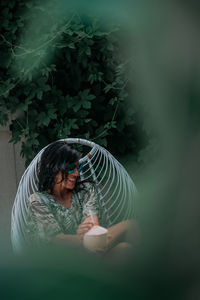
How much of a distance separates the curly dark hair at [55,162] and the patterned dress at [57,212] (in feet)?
0.23

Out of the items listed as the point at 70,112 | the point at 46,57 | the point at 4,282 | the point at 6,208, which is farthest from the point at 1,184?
the point at 4,282

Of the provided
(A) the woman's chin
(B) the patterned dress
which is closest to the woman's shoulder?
(B) the patterned dress

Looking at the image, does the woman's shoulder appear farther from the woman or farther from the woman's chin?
the woman's chin

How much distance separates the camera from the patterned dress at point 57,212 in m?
1.66

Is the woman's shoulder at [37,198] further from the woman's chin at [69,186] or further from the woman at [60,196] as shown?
the woman's chin at [69,186]

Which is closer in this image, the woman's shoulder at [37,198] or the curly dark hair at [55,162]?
the woman's shoulder at [37,198]

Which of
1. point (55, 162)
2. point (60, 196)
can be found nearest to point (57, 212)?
point (60, 196)

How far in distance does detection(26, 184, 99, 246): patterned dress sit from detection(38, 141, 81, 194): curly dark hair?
0.23 feet

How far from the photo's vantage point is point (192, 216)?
0.24 metres

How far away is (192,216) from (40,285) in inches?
4.1

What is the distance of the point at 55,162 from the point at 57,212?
0.71 ft

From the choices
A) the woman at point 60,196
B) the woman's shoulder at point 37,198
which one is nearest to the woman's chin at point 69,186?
the woman at point 60,196

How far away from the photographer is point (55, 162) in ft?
6.13

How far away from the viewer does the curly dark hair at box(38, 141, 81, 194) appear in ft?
6.10
